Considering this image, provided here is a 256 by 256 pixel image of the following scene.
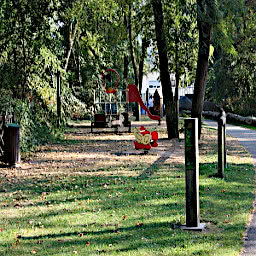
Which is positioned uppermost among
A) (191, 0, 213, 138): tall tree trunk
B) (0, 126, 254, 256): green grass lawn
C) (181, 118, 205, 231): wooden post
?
(191, 0, 213, 138): tall tree trunk

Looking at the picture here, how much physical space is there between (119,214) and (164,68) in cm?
1303

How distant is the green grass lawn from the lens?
6.19 m

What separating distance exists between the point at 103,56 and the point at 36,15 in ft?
50.1

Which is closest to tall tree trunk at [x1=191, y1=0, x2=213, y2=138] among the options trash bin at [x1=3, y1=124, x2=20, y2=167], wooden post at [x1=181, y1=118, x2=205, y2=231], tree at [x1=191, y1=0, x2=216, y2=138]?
tree at [x1=191, y1=0, x2=216, y2=138]

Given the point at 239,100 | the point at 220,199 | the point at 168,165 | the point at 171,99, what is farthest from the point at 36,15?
the point at 239,100

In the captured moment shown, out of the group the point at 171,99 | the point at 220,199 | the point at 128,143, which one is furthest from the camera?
the point at 171,99

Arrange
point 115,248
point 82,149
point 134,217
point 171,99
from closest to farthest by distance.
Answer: point 115,248, point 134,217, point 82,149, point 171,99

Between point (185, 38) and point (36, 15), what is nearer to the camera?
point (36, 15)

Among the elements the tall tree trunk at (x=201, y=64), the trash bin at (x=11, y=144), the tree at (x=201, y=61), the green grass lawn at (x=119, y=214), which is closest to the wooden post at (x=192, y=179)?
the green grass lawn at (x=119, y=214)

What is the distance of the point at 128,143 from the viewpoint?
19.1 meters

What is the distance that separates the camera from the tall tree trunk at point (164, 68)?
2006cm

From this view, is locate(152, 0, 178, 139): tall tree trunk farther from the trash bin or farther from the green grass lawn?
the green grass lawn

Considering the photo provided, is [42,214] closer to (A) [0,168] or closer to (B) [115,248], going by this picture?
(B) [115,248]

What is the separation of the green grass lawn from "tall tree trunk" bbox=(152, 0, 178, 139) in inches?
334
